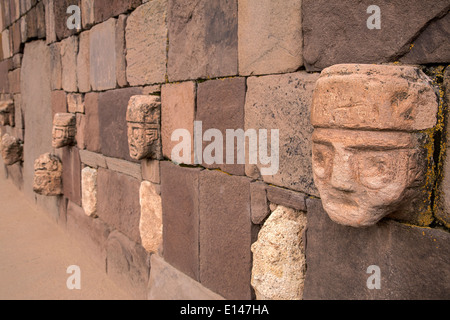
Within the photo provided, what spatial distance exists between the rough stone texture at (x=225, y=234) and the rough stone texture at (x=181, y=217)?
0.30ft

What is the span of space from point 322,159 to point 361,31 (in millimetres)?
588

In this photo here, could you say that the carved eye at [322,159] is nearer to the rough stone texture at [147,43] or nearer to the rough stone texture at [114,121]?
the rough stone texture at [147,43]

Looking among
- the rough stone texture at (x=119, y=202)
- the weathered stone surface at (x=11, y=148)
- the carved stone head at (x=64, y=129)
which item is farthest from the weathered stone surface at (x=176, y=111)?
the weathered stone surface at (x=11, y=148)

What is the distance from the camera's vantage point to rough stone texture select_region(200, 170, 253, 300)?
2395 mm

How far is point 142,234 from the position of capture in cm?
346

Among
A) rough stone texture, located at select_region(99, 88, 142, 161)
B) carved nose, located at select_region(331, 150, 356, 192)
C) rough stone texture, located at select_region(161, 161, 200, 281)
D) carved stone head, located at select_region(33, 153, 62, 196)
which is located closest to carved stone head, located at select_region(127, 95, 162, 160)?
rough stone texture, located at select_region(161, 161, 200, 281)

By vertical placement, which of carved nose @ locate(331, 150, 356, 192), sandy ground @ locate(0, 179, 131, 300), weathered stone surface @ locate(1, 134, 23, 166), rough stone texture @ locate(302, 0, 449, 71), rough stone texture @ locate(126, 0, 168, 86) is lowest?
sandy ground @ locate(0, 179, 131, 300)

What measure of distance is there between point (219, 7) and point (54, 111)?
3884mm

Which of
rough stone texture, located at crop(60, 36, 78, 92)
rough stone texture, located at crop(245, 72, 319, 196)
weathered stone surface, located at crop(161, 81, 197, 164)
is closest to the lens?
rough stone texture, located at crop(245, 72, 319, 196)

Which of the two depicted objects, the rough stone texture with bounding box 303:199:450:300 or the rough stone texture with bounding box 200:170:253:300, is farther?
the rough stone texture with bounding box 200:170:253:300

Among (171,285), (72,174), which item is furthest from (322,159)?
(72,174)

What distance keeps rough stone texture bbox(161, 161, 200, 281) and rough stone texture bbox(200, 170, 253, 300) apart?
0.30 feet

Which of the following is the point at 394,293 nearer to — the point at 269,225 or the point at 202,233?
the point at 269,225

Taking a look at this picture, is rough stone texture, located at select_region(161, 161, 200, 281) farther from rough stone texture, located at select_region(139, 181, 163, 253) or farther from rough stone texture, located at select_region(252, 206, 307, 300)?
rough stone texture, located at select_region(252, 206, 307, 300)
